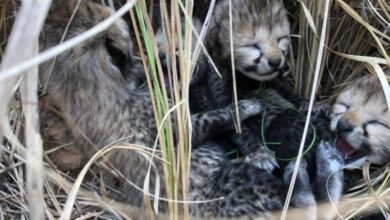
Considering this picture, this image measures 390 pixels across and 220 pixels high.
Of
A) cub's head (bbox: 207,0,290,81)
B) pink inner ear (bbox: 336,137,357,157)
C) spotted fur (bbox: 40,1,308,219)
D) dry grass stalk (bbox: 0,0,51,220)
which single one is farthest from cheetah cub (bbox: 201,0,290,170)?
dry grass stalk (bbox: 0,0,51,220)

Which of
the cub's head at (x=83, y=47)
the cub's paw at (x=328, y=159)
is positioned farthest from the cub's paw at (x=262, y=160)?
the cub's head at (x=83, y=47)

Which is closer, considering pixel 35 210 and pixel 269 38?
pixel 35 210

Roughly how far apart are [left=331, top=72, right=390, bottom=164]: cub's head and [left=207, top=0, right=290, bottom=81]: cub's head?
348 mm

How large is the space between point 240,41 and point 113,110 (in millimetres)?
640

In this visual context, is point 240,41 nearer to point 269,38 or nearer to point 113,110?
point 269,38

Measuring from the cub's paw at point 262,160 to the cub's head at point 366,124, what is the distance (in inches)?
11.3

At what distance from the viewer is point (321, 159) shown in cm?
280

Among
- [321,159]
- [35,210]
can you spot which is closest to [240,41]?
[321,159]

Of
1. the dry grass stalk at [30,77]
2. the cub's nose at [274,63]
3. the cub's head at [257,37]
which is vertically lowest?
the cub's nose at [274,63]

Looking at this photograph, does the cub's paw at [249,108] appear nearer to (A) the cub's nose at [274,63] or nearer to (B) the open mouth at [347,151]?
(A) the cub's nose at [274,63]

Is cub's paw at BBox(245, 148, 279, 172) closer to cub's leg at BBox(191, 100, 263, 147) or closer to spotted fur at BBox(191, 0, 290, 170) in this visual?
spotted fur at BBox(191, 0, 290, 170)

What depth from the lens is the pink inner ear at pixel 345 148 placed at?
285cm

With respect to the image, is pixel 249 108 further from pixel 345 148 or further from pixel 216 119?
pixel 345 148

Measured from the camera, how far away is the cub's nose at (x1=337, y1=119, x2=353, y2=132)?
272cm
